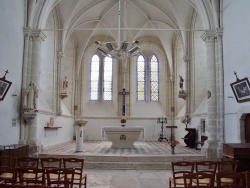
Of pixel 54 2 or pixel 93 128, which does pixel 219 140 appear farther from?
pixel 93 128

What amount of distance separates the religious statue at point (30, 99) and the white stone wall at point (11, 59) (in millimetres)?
299

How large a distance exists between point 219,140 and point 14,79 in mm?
7875

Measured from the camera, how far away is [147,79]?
1995 cm

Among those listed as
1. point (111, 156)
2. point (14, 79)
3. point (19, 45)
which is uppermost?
point (19, 45)

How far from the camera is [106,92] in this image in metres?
19.8

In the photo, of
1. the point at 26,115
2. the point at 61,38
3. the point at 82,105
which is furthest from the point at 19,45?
the point at 82,105

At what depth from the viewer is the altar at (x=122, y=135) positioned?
12.7 meters

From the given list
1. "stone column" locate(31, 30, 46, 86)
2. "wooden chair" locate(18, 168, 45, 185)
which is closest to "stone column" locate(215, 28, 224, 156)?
"stone column" locate(31, 30, 46, 86)

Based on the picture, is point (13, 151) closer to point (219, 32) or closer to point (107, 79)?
point (219, 32)

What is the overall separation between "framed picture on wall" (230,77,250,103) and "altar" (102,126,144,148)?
4.66 m

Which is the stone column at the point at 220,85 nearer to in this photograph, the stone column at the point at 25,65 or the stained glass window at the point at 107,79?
the stone column at the point at 25,65

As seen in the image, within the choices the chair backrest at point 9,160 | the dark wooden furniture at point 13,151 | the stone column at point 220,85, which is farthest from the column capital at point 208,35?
the chair backrest at point 9,160

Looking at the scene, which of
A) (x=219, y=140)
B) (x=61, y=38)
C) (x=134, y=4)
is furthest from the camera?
(x=134, y=4)

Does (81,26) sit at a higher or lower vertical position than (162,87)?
higher
